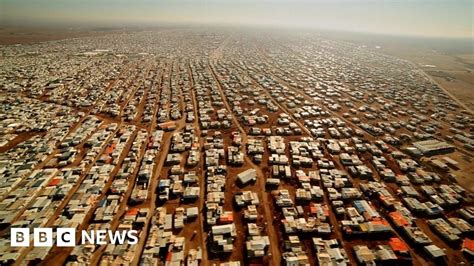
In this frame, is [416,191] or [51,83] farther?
[51,83]

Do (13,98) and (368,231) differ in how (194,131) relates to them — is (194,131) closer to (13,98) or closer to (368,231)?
(368,231)

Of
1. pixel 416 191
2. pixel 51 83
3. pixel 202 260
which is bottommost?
pixel 202 260

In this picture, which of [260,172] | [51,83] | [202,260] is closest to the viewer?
[202,260]

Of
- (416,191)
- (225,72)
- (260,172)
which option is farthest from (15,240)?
(225,72)

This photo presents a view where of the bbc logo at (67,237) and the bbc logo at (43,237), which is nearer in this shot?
the bbc logo at (43,237)

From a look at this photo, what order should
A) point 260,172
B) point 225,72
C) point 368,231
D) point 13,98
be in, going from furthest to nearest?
point 225,72
point 13,98
point 260,172
point 368,231

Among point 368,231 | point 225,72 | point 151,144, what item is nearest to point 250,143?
point 151,144

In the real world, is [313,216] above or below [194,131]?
below

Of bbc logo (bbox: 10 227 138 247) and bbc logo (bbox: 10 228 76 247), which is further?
bbc logo (bbox: 10 227 138 247)
